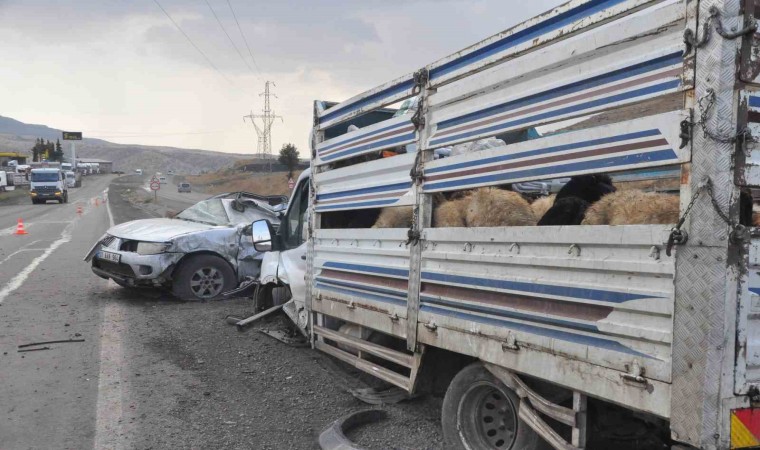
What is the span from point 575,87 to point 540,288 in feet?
3.09

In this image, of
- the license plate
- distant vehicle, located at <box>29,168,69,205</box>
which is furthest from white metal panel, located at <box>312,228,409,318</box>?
distant vehicle, located at <box>29,168,69,205</box>

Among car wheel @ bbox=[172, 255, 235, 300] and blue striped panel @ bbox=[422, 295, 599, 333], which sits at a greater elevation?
blue striped panel @ bbox=[422, 295, 599, 333]

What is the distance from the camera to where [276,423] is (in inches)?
167

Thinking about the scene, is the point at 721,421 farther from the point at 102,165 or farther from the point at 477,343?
the point at 102,165

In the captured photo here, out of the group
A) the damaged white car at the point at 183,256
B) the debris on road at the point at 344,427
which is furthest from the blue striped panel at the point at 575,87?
the damaged white car at the point at 183,256

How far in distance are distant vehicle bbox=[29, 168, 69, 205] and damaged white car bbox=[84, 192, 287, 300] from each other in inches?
1492

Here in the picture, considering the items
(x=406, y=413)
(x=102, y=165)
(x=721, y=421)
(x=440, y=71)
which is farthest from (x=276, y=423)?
(x=102, y=165)

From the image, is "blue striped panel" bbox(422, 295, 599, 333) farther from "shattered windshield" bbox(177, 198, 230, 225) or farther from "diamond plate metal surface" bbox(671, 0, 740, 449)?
"shattered windshield" bbox(177, 198, 230, 225)

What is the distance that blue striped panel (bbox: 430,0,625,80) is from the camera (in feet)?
8.89

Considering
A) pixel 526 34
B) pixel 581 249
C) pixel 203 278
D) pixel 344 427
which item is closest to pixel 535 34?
pixel 526 34

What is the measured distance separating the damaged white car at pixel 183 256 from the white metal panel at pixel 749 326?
733 centimetres

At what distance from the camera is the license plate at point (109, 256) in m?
8.34

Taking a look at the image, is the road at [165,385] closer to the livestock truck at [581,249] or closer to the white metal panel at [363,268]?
the livestock truck at [581,249]

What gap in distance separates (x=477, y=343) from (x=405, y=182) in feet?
3.94
